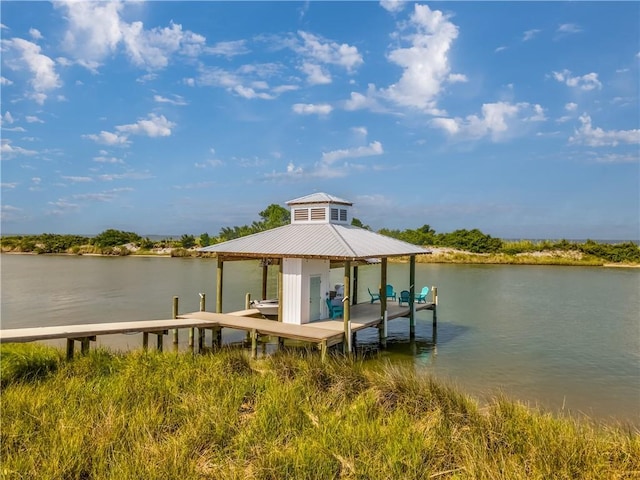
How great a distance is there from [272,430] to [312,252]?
694 centimetres

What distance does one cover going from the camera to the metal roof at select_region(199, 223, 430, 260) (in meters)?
12.7

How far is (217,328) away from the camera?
1387cm

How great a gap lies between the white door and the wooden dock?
30 centimetres

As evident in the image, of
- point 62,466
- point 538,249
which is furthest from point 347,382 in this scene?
point 538,249

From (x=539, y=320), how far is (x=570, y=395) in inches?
377

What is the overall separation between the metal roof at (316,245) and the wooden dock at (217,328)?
217 centimetres

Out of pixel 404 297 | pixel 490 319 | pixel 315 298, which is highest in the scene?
pixel 315 298

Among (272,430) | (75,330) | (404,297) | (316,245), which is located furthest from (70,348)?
(404,297)

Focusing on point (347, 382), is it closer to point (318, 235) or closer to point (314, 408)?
point (314, 408)

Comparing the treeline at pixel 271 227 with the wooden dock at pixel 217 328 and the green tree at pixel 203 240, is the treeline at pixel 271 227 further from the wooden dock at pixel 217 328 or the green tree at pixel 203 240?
the wooden dock at pixel 217 328

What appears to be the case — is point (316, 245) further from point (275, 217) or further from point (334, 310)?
point (275, 217)

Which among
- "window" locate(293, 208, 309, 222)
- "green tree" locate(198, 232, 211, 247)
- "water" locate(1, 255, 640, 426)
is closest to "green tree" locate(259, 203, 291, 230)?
"green tree" locate(198, 232, 211, 247)

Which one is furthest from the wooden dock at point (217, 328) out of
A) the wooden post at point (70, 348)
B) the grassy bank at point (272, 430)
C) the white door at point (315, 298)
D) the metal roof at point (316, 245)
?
the metal roof at point (316, 245)

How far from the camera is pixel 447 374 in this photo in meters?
12.1
